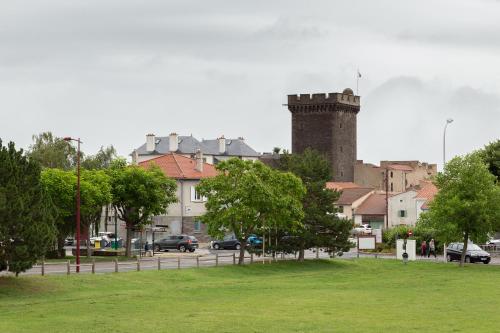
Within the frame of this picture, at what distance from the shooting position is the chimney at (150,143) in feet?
588

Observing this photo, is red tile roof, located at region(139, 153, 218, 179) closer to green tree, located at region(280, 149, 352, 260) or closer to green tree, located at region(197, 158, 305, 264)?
green tree, located at region(280, 149, 352, 260)

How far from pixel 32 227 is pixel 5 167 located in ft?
10.3

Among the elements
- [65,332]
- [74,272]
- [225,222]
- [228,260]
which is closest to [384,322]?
[65,332]

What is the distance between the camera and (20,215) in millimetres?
51344

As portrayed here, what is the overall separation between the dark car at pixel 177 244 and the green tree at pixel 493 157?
34.0m

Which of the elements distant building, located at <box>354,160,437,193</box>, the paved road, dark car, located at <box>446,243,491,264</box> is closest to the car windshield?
dark car, located at <box>446,243,491,264</box>

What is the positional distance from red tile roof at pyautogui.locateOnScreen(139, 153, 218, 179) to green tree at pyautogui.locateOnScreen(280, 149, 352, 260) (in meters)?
31.9

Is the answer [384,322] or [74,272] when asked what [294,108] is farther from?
[384,322]

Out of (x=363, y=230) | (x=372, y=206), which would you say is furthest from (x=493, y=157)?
(x=372, y=206)

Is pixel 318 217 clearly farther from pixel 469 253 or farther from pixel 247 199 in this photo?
pixel 469 253

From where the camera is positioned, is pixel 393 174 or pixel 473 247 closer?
pixel 473 247

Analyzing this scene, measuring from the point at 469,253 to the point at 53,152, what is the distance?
60.6m

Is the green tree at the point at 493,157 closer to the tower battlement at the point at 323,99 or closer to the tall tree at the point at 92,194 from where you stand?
the tall tree at the point at 92,194

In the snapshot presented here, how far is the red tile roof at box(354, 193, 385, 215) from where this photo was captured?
461 feet
